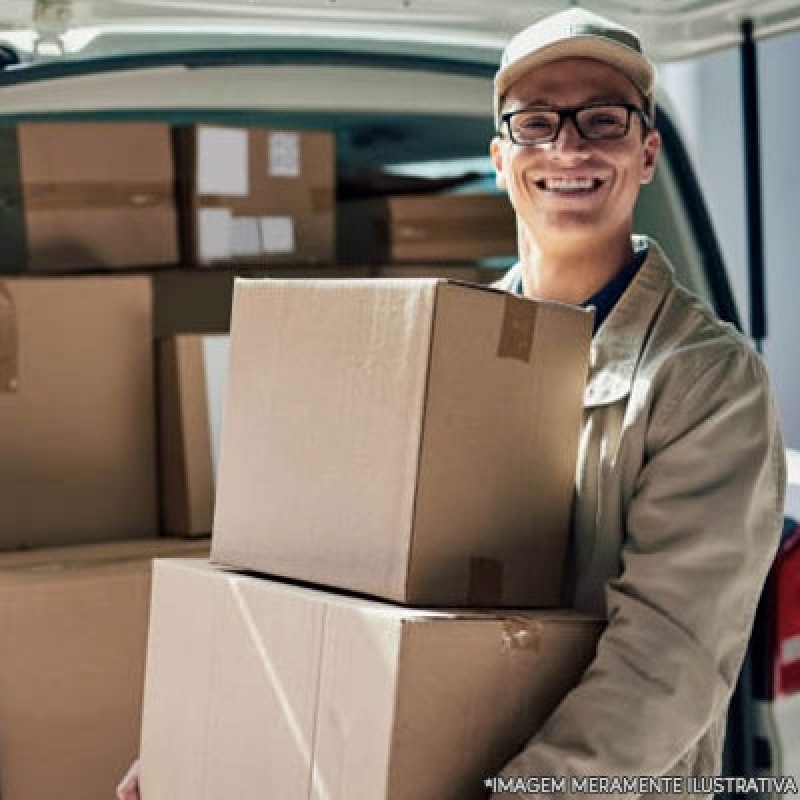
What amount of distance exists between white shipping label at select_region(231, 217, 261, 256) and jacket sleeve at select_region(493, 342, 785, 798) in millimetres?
1420

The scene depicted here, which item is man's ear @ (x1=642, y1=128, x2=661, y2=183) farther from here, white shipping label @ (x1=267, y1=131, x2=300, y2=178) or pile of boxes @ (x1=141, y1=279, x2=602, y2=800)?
white shipping label @ (x1=267, y1=131, x2=300, y2=178)

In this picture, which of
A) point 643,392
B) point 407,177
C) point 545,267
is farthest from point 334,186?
point 643,392

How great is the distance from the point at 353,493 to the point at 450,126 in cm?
160

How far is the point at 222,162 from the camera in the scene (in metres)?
3.24

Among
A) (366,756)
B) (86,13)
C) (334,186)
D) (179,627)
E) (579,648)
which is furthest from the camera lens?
(334,186)

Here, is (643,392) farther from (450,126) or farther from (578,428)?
(450,126)

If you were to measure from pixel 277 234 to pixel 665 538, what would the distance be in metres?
1.54

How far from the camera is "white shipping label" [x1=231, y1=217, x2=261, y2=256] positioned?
10.8 ft

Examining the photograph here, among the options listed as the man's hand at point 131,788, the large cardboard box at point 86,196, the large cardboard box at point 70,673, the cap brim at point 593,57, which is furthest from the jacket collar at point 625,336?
the large cardboard box at point 86,196

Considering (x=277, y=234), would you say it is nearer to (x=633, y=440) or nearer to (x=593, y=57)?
(x=593, y=57)

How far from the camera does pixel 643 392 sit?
201 cm

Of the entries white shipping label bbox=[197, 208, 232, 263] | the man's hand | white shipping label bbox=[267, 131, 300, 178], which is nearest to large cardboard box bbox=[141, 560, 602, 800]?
the man's hand

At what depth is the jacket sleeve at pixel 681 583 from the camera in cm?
188

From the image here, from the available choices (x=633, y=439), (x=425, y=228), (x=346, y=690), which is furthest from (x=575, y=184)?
(x=425, y=228)
